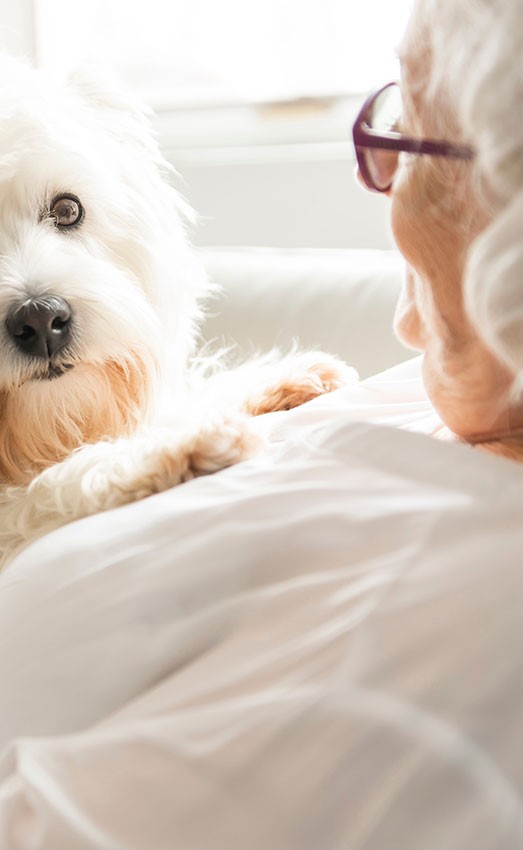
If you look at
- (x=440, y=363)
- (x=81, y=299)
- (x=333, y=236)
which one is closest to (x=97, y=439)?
(x=81, y=299)

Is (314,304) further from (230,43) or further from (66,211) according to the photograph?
(230,43)

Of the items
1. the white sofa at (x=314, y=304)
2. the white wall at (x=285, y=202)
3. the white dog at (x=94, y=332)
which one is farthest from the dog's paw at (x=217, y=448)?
the white wall at (x=285, y=202)

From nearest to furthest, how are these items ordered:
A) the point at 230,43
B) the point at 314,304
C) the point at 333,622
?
the point at 333,622 < the point at 314,304 < the point at 230,43

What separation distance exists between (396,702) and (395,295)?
4.17 feet

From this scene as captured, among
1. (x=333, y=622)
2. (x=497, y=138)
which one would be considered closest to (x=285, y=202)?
(x=497, y=138)

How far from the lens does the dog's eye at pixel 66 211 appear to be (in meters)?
1.20

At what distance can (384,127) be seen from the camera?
0.93 m

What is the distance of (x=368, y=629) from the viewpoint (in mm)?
572

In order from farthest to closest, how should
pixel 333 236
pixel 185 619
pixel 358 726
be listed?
pixel 333 236 < pixel 185 619 < pixel 358 726

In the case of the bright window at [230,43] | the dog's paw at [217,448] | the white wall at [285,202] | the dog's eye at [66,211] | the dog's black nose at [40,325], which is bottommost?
Answer: the white wall at [285,202]

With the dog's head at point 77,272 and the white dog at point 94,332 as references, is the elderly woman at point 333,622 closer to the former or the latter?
the white dog at point 94,332

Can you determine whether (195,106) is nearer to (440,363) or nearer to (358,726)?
(440,363)

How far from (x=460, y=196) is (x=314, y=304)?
1022 mm

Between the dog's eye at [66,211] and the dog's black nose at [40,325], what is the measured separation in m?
0.18
